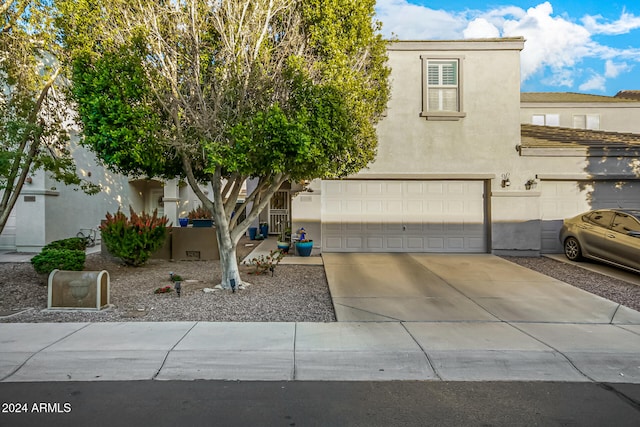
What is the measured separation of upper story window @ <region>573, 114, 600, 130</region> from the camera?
21.9 m

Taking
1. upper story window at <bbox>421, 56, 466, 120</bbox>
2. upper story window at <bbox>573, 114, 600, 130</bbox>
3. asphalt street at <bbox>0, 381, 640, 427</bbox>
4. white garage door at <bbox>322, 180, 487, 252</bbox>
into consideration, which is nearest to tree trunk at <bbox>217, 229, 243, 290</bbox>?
asphalt street at <bbox>0, 381, 640, 427</bbox>

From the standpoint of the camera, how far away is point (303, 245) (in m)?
11.2

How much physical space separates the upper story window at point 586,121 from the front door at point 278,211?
16920 millimetres

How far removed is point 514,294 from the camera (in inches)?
295

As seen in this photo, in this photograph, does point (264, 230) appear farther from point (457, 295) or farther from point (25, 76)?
point (457, 295)

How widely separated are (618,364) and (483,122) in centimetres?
887

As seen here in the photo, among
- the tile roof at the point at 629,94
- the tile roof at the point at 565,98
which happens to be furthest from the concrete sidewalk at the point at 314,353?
the tile roof at the point at 629,94

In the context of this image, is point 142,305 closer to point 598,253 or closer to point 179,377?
point 179,377

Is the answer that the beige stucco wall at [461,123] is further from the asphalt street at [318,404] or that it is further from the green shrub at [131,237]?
the asphalt street at [318,404]

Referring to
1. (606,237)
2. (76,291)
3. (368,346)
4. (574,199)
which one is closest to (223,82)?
(76,291)

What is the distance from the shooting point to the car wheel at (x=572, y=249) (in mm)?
10512

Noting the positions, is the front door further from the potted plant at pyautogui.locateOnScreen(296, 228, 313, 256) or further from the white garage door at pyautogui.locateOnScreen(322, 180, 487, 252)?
the potted plant at pyautogui.locateOnScreen(296, 228, 313, 256)

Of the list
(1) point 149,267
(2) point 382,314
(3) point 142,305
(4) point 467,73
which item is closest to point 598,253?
(4) point 467,73

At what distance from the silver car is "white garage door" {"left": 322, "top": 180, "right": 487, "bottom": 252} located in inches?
92.9
